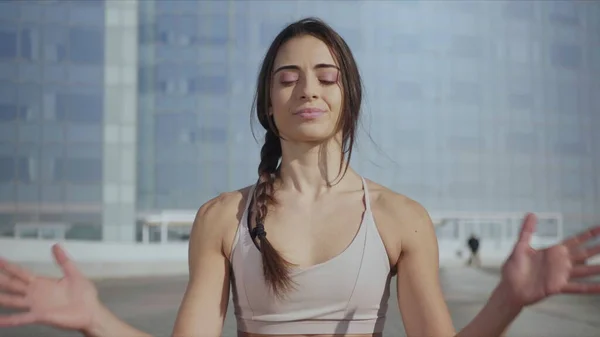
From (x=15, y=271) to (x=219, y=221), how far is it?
0.56 m

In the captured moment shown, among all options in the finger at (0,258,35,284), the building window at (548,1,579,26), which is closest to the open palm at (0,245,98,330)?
the finger at (0,258,35,284)

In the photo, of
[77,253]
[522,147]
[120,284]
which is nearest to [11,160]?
[77,253]

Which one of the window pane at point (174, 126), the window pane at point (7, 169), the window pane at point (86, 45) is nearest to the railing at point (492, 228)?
the window pane at point (174, 126)

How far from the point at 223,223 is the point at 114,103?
32767mm

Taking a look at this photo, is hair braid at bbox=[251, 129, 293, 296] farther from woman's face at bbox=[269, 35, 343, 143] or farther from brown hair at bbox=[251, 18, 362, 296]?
woman's face at bbox=[269, 35, 343, 143]

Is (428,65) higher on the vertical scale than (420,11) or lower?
lower

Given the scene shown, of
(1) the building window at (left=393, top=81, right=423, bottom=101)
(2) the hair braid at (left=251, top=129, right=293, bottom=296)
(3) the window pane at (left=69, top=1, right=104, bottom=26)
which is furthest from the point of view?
(1) the building window at (left=393, top=81, right=423, bottom=101)

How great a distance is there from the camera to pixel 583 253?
5.58 ft

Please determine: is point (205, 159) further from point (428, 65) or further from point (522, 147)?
point (522, 147)

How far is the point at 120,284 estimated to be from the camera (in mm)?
15992

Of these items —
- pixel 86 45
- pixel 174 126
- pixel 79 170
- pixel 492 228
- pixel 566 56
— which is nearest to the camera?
pixel 86 45

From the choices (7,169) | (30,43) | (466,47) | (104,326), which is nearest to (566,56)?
(466,47)

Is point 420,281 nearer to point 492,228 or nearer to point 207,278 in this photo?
point 207,278

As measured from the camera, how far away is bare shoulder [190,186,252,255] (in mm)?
2139
